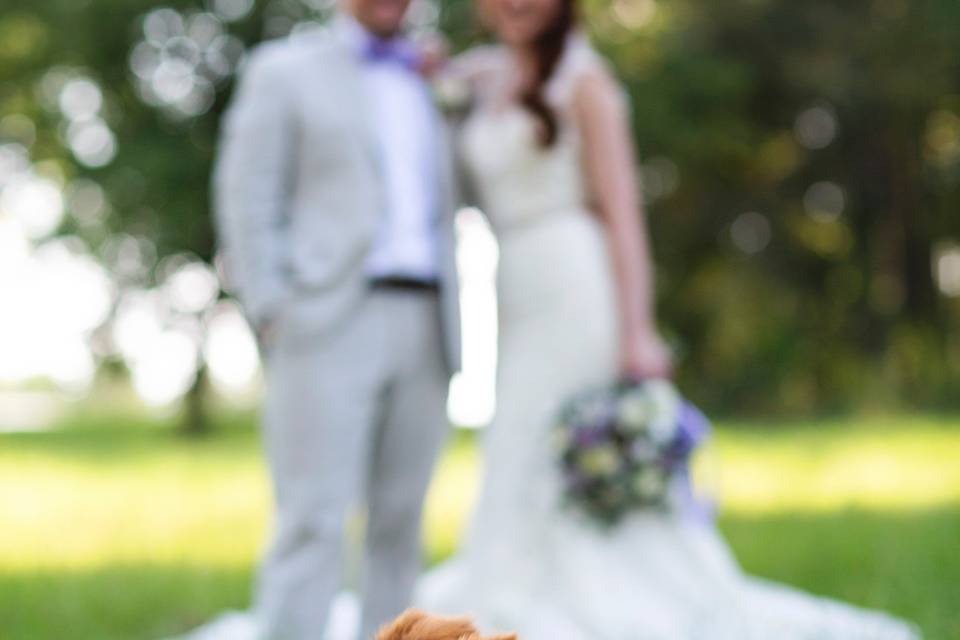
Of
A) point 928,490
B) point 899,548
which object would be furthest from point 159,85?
point 899,548

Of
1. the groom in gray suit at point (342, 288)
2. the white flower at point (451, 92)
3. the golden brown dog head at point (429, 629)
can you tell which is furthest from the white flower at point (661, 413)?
the golden brown dog head at point (429, 629)

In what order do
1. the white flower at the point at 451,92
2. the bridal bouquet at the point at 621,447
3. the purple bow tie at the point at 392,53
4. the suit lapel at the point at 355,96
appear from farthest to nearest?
1. the bridal bouquet at the point at 621,447
2. the white flower at the point at 451,92
3. the purple bow tie at the point at 392,53
4. the suit lapel at the point at 355,96

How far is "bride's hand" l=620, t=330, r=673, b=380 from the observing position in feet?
14.8

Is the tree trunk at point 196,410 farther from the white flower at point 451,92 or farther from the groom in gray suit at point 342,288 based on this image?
the groom in gray suit at point 342,288

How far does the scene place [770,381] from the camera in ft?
64.9

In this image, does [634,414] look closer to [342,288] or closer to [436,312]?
[436,312]

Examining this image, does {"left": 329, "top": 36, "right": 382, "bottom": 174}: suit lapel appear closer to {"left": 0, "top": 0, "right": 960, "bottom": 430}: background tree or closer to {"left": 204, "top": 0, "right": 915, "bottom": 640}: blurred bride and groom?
{"left": 204, "top": 0, "right": 915, "bottom": 640}: blurred bride and groom

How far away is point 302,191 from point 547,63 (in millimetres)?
1041

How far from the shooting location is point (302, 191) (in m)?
3.83

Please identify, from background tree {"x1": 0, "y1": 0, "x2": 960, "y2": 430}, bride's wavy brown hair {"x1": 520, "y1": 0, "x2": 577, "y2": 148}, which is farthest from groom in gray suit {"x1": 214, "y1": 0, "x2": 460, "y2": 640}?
background tree {"x1": 0, "y1": 0, "x2": 960, "y2": 430}

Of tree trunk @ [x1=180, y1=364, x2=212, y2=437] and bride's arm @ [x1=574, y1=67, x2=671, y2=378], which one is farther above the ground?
bride's arm @ [x1=574, y1=67, x2=671, y2=378]

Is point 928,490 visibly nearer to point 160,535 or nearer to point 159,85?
point 160,535

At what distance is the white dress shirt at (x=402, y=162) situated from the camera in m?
3.83

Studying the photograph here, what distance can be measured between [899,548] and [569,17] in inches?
139
